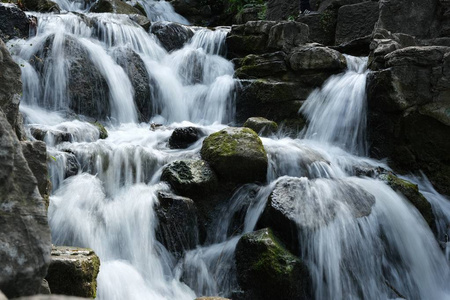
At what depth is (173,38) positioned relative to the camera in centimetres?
1127

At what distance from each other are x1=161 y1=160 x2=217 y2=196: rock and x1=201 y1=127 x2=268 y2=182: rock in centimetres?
16

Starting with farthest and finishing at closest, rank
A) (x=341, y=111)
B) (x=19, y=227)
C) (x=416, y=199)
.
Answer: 1. (x=341, y=111)
2. (x=416, y=199)
3. (x=19, y=227)

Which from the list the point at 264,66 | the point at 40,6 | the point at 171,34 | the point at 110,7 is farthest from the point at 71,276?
the point at 110,7

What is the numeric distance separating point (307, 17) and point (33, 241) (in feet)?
36.4

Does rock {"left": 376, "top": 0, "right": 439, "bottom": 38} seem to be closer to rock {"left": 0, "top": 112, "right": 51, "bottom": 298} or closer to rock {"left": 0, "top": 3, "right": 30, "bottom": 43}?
rock {"left": 0, "top": 3, "right": 30, "bottom": 43}

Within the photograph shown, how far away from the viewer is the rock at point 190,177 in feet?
16.6

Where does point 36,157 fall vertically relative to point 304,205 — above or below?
above

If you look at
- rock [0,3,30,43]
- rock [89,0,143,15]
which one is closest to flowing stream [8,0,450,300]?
rock [0,3,30,43]

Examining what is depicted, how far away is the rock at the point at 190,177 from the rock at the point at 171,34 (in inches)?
257

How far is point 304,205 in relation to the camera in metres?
4.65

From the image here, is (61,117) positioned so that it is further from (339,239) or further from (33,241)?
(33,241)

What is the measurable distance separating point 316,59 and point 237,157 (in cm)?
417

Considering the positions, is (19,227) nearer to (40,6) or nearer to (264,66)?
(264,66)

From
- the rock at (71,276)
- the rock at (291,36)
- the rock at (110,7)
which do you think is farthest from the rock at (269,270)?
the rock at (110,7)
